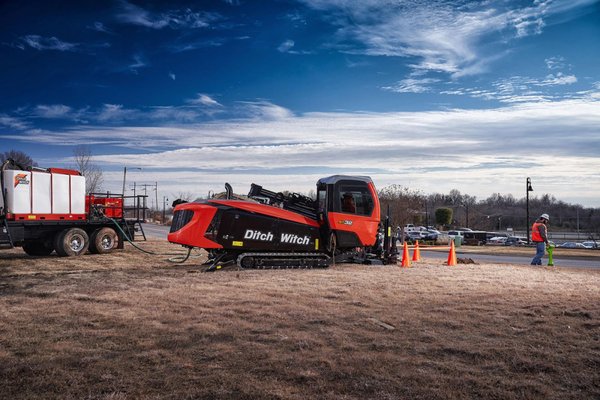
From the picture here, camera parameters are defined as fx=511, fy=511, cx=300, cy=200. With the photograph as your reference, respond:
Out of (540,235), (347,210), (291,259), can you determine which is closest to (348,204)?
(347,210)

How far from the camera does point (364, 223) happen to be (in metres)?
14.8

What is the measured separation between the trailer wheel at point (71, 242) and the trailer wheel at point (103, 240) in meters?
0.32

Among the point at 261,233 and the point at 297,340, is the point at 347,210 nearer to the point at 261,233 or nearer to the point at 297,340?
the point at 261,233

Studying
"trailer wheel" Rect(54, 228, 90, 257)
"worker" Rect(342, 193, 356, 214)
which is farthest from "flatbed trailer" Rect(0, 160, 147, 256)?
"worker" Rect(342, 193, 356, 214)

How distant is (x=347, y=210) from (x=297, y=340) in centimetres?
854

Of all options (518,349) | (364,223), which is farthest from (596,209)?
(518,349)

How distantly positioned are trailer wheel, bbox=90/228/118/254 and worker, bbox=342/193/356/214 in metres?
10.0

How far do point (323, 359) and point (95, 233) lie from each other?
1593cm

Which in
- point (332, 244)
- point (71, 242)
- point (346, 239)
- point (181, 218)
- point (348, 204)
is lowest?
point (71, 242)

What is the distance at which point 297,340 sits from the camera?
6246 millimetres

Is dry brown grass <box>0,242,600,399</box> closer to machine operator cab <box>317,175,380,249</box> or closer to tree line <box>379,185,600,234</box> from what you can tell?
machine operator cab <box>317,175,380,249</box>

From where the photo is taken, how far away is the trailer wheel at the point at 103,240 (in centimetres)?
1923

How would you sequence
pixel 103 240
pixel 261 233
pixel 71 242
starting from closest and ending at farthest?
pixel 261 233 < pixel 71 242 < pixel 103 240

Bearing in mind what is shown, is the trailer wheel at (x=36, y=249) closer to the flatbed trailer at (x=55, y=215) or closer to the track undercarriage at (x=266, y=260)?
the flatbed trailer at (x=55, y=215)
